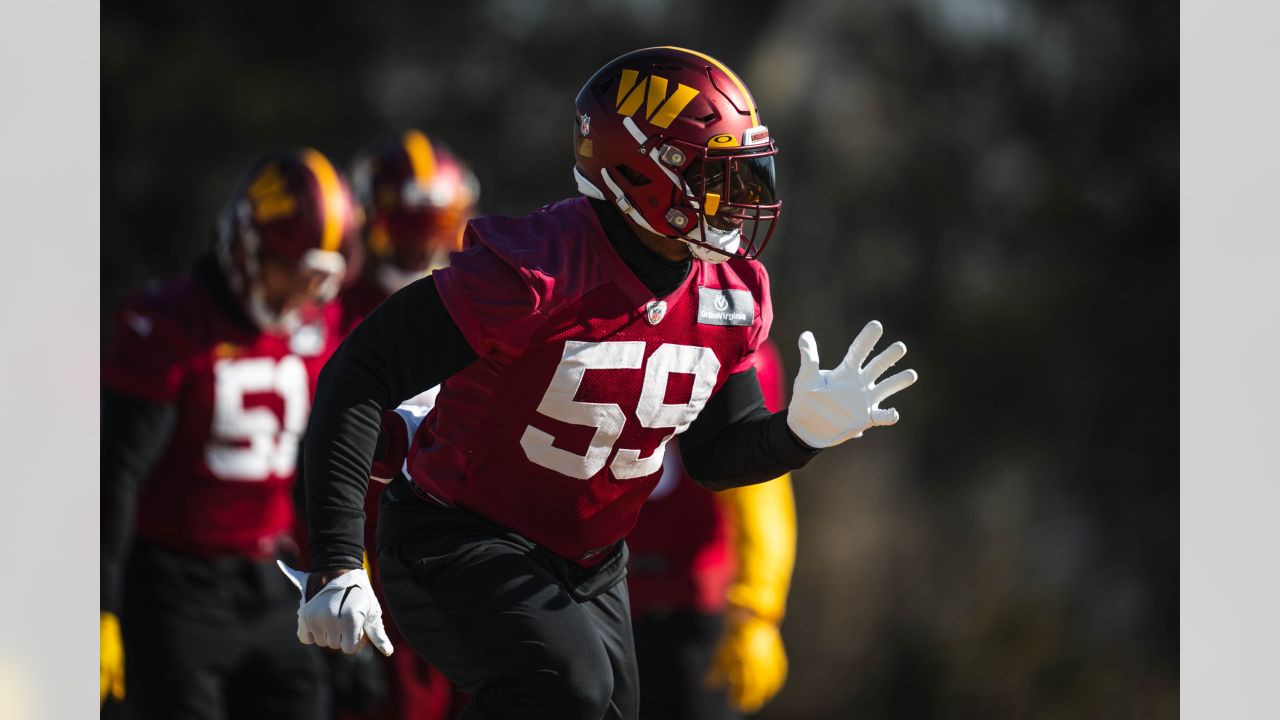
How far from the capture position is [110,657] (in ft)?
15.1

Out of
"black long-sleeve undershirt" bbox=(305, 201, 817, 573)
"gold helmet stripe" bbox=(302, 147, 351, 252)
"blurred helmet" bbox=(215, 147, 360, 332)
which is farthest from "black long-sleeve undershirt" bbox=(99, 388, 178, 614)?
"black long-sleeve undershirt" bbox=(305, 201, 817, 573)

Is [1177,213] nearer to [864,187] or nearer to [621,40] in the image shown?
[864,187]

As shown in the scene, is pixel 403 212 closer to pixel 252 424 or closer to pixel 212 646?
pixel 252 424

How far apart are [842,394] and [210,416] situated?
2452 millimetres

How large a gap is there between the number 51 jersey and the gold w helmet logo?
0.66ft

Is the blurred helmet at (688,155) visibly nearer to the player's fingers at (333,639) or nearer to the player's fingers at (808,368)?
the player's fingers at (808,368)

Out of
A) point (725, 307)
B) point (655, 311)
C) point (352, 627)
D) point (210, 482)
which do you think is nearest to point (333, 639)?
point (352, 627)

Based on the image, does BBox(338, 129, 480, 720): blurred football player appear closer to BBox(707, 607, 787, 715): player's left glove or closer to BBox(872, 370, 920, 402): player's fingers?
BBox(707, 607, 787, 715): player's left glove

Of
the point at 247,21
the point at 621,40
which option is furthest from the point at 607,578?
the point at 247,21

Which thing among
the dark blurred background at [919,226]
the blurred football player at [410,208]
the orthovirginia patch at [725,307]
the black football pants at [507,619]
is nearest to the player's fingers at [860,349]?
the orthovirginia patch at [725,307]

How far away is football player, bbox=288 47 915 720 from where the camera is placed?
8.66 ft

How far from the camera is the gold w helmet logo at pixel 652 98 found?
2.82 metres

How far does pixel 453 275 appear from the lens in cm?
267

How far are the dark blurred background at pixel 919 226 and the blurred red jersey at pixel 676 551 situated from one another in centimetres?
350
